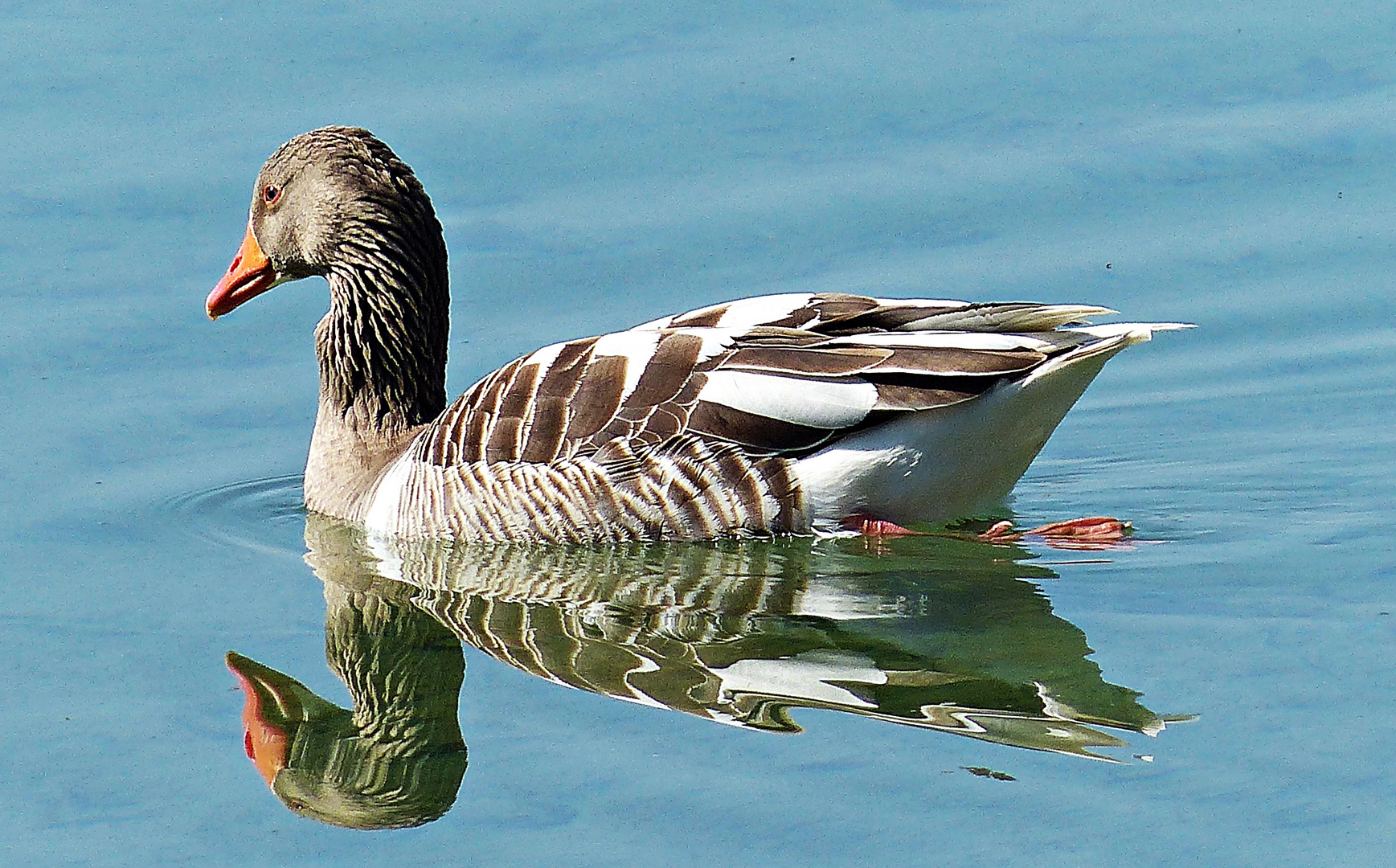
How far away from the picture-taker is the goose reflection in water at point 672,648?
8289 mm

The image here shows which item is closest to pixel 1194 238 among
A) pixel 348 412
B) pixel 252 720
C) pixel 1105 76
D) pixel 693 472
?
pixel 1105 76

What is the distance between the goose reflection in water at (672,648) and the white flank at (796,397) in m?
0.70

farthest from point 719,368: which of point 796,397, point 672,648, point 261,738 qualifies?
point 261,738

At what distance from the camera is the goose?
988 cm

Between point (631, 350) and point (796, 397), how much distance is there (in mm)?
829

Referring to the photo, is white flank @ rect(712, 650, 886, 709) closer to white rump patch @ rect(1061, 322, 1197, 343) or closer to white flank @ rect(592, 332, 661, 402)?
white flank @ rect(592, 332, 661, 402)

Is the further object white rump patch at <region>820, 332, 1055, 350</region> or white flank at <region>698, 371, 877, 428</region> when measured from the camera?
white flank at <region>698, 371, 877, 428</region>

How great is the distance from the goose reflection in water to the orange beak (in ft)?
4.33

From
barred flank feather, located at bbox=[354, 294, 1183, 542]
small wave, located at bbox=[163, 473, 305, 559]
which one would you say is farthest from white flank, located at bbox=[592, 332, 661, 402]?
small wave, located at bbox=[163, 473, 305, 559]

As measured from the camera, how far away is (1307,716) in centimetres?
811

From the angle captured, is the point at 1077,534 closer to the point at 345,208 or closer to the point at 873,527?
the point at 873,527

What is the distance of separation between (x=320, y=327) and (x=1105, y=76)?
5.66m

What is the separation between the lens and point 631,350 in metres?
10.2

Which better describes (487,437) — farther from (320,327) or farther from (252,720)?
(252,720)
